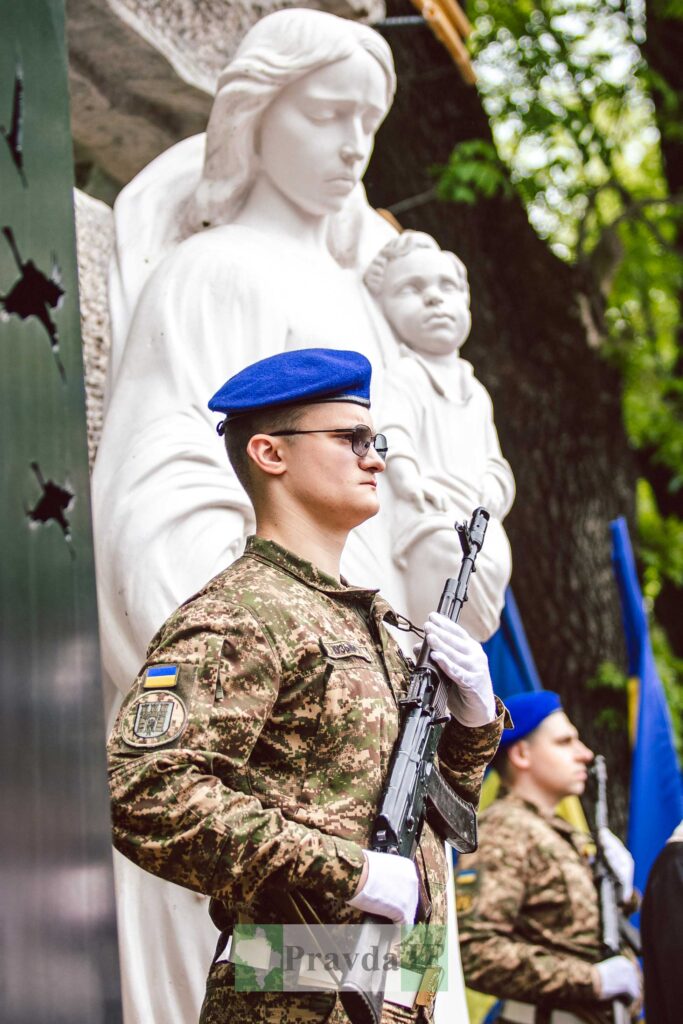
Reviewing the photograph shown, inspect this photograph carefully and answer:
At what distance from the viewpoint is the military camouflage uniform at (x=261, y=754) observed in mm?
2262

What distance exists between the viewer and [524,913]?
4559 mm

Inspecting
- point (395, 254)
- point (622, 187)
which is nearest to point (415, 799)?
point (395, 254)

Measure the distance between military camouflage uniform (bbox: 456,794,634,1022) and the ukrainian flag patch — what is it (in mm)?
2275

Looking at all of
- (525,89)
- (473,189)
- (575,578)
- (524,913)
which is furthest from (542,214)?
(524,913)

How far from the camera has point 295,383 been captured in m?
2.79

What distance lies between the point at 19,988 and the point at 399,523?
2.26 metres

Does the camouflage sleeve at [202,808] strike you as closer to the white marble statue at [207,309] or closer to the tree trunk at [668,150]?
the white marble statue at [207,309]

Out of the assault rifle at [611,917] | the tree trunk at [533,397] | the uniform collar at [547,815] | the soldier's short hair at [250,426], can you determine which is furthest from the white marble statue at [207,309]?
the tree trunk at [533,397]

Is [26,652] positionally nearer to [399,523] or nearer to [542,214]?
[399,523]

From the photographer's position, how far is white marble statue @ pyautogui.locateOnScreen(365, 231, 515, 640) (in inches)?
152

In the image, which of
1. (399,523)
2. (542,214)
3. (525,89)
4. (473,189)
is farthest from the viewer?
(542,214)

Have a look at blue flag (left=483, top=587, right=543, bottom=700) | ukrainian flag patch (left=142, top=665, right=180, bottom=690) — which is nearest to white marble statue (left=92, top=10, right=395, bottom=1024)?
ukrainian flag patch (left=142, top=665, right=180, bottom=690)

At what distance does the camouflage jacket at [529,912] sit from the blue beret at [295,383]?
2.08m

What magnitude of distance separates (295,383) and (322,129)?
1.54m
